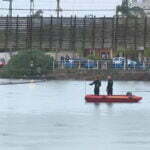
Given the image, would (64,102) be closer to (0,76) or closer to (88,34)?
(88,34)

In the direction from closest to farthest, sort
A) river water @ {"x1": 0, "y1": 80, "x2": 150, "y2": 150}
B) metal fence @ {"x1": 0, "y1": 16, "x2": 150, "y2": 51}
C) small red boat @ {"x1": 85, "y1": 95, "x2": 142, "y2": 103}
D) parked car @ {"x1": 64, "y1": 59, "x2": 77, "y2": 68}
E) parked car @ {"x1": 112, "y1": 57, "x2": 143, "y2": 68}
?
river water @ {"x1": 0, "y1": 80, "x2": 150, "y2": 150}, metal fence @ {"x1": 0, "y1": 16, "x2": 150, "y2": 51}, small red boat @ {"x1": 85, "y1": 95, "x2": 142, "y2": 103}, parked car @ {"x1": 64, "y1": 59, "x2": 77, "y2": 68}, parked car @ {"x1": 112, "y1": 57, "x2": 143, "y2": 68}

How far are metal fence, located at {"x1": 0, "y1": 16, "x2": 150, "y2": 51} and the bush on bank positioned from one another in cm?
4036

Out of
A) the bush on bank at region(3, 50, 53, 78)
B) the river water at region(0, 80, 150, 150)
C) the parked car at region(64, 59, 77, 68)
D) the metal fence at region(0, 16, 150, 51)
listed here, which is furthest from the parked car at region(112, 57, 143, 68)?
the metal fence at region(0, 16, 150, 51)

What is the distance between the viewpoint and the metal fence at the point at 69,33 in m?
52.7

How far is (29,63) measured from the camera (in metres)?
98.7

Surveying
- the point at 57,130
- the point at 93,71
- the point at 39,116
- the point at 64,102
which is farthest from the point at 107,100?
the point at 93,71

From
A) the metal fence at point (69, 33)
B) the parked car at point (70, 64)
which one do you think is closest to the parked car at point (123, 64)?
the parked car at point (70, 64)

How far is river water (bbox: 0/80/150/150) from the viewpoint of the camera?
36.8m

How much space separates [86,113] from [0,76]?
5252 cm

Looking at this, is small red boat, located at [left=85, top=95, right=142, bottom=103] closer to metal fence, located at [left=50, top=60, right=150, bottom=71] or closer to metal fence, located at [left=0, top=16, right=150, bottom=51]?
Result: metal fence, located at [left=0, top=16, right=150, bottom=51]

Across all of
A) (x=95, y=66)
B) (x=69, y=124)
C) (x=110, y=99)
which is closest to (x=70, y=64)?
(x=95, y=66)

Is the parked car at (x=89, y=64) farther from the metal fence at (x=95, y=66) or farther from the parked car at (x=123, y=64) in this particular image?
the parked car at (x=123, y=64)

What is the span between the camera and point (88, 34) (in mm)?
57375

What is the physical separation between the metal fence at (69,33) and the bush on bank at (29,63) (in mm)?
40362
